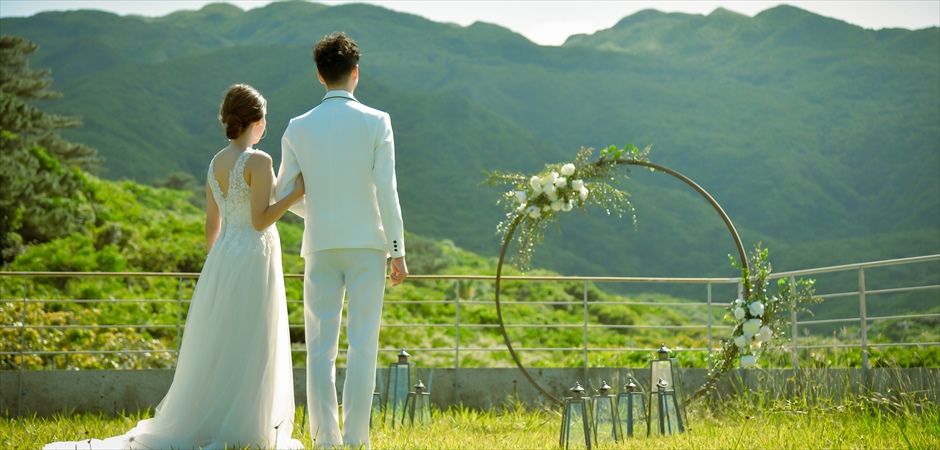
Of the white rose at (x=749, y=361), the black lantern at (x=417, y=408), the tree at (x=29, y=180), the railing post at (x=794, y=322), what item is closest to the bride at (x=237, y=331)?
the black lantern at (x=417, y=408)

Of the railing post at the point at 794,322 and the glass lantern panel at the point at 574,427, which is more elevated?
the railing post at the point at 794,322

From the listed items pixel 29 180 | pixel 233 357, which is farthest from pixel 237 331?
pixel 29 180

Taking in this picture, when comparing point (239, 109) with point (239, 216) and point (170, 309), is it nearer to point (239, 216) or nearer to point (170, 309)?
point (239, 216)

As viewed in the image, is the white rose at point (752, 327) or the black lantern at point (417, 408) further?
the white rose at point (752, 327)

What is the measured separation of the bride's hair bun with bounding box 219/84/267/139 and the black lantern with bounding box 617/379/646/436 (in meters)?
2.12

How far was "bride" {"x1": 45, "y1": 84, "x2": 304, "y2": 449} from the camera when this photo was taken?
3516 mm

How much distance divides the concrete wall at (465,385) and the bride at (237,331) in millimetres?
1406

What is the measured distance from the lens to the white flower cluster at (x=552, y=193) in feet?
18.8

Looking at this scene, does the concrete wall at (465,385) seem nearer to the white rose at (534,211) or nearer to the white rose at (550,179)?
the white rose at (534,211)

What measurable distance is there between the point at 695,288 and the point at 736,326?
30.0 meters

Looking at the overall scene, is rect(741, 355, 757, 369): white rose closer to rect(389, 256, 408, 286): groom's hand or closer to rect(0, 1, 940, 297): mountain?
rect(389, 256, 408, 286): groom's hand

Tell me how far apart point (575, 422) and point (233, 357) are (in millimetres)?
1472

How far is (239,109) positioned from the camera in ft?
12.2

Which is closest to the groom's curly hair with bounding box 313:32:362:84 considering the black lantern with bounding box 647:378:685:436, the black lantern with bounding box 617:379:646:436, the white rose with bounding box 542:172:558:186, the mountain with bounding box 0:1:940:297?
the black lantern with bounding box 617:379:646:436
